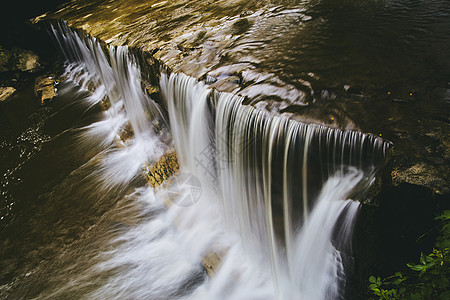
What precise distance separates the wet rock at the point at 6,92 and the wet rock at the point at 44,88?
0.93 m

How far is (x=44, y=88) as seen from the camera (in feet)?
32.2

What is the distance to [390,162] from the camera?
7.91 ft

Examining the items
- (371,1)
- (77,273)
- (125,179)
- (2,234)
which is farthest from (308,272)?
(2,234)

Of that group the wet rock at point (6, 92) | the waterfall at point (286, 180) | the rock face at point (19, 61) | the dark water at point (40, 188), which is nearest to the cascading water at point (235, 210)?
the waterfall at point (286, 180)

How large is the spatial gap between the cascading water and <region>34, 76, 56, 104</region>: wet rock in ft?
15.2

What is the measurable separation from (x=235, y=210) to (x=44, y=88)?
883 centimetres

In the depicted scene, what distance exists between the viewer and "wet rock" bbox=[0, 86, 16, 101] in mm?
10350

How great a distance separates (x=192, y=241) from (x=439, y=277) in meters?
3.19

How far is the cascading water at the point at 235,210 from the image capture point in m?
2.86

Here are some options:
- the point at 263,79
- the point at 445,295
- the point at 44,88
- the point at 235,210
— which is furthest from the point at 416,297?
the point at 44,88

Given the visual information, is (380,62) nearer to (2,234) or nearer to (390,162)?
(390,162)

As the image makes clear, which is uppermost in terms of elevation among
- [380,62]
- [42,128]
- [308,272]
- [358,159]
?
[380,62]

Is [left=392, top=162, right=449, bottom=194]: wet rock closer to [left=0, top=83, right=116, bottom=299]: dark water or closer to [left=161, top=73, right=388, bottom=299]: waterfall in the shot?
A: [left=161, top=73, right=388, bottom=299]: waterfall

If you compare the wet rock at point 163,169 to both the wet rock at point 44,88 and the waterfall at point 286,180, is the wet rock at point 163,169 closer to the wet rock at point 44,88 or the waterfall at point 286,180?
the waterfall at point 286,180
